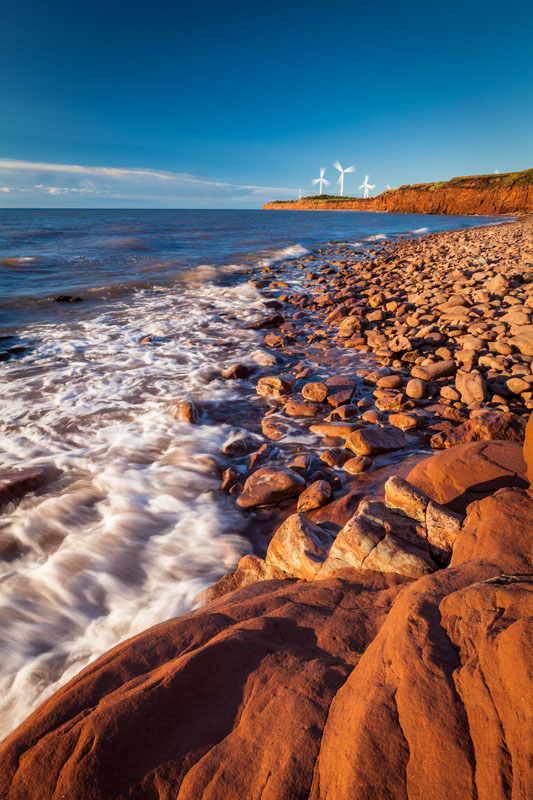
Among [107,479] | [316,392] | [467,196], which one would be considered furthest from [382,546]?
[467,196]

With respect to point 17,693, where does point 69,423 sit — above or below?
above

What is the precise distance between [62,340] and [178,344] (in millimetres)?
2807

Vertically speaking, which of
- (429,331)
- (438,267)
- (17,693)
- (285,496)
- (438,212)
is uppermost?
(438,212)

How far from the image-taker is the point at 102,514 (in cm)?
360

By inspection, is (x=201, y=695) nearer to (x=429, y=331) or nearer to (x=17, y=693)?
(x=17, y=693)

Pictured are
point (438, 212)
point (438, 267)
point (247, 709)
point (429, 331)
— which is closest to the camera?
point (247, 709)

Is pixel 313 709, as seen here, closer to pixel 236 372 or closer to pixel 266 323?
pixel 236 372

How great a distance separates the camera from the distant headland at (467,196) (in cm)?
5609

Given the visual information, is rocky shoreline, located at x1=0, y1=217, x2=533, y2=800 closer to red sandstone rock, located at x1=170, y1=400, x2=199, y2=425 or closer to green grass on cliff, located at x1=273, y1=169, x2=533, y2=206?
red sandstone rock, located at x1=170, y1=400, x2=199, y2=425

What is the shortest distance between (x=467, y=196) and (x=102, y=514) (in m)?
78.5

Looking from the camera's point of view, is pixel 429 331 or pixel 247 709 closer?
pixel 247 709

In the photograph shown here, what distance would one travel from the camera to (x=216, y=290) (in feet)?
44.5

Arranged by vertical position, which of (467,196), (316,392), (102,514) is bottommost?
(102,514)

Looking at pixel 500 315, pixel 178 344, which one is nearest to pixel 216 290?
pixel 178 344
